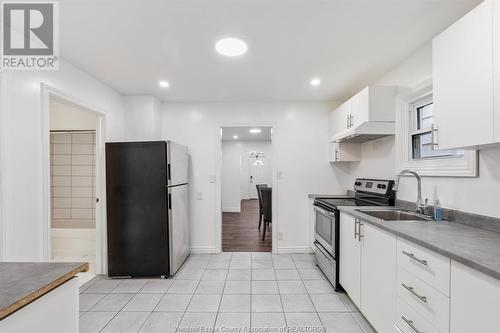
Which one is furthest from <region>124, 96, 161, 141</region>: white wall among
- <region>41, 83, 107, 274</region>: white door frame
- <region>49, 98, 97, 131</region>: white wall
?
<region>49, 98, 97, 131</region>: white wall

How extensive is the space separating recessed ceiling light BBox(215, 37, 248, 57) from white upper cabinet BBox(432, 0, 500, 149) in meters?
1.40

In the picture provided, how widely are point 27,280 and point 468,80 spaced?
7.56ft

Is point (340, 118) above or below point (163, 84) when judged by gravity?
below

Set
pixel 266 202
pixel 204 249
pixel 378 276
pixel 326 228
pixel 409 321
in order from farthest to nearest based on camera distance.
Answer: pixel 266 202 < pixel 204 249 < pixel 326 228 < pixel 378 276 < pixel 409 321

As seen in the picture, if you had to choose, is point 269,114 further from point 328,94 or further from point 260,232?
point 260,232

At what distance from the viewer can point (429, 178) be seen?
6.57 feet

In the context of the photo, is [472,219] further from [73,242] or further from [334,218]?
[73,242]

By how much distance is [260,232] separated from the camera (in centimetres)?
482

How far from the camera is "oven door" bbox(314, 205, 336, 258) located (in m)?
2.48

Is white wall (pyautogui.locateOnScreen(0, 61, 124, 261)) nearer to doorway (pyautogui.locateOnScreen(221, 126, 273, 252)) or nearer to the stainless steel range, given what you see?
doorway (pyautogui.locateOnScreen(221, 126, 273, 252))

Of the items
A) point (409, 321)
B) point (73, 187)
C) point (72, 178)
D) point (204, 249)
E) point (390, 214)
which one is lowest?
point (204, 249)

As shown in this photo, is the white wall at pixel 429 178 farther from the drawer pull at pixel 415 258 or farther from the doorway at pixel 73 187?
the doorway at pixel 73 187

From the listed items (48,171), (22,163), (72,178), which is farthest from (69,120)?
(22,163)

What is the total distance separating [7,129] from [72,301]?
1.48 metres
